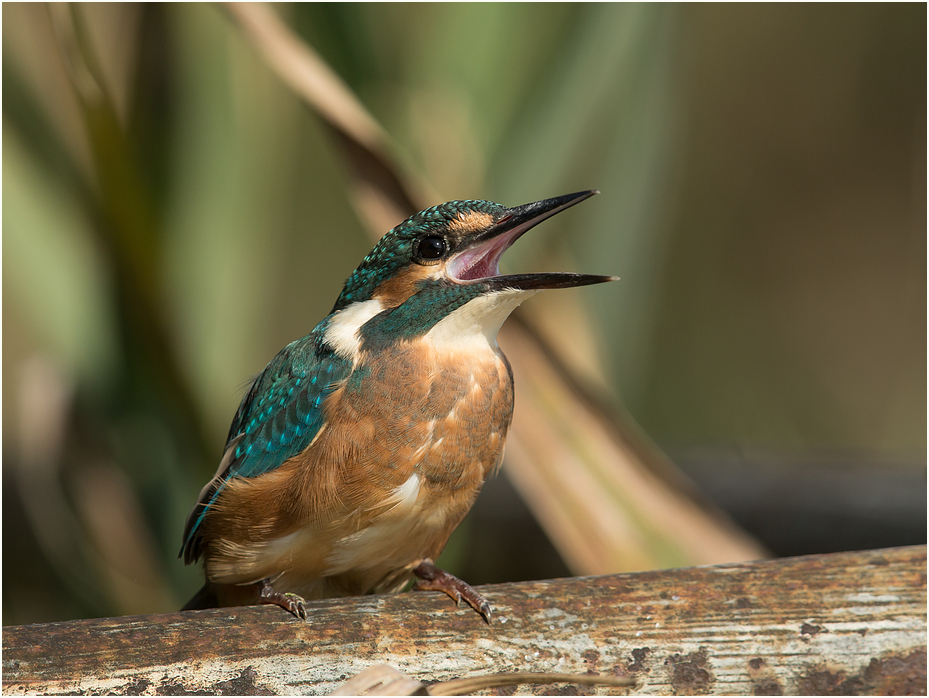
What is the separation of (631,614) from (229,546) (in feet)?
2.61

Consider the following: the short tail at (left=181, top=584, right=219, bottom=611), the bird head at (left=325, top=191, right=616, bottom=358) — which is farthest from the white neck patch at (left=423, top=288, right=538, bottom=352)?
the short tail at (left=181, top=584, right=219, bottom=611)

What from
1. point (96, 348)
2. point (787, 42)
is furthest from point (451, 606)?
point (787, 42)

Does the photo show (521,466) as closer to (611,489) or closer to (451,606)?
(611,489)

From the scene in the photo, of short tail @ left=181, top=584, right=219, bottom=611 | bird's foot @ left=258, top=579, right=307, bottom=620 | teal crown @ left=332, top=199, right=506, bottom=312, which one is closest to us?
bird's foot @ left=258, top=579, right=307, bottom=620

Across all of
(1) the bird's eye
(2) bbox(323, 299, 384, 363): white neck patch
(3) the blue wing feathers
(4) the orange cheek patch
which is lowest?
(3) the blue wing feathers

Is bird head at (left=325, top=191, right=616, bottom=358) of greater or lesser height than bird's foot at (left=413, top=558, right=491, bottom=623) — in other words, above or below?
above

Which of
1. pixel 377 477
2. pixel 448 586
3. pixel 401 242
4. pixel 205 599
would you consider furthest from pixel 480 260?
pixel 205 599

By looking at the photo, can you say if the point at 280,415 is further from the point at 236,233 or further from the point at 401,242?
the point at 236,233

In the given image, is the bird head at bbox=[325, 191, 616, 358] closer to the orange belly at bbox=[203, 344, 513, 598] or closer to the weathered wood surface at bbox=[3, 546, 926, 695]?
the orange belly at bbox=[203, 344, 513, 598]

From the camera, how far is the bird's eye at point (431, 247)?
1.71 m

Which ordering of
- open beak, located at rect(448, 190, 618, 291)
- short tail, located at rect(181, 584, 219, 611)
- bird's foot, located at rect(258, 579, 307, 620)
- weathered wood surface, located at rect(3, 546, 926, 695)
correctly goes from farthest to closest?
1. short tail, located at rect(181, 584, 219, 611)
2. open beak, located at rect(448, 190, 618, 291)
3. bird's foot, located at rect(258, 579, 307, 620)
4. weathered wood surface, located at rect(3, 546, 926, 695)

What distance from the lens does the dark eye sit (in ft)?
5.60

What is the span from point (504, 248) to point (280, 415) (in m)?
0.53

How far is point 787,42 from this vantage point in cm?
494
